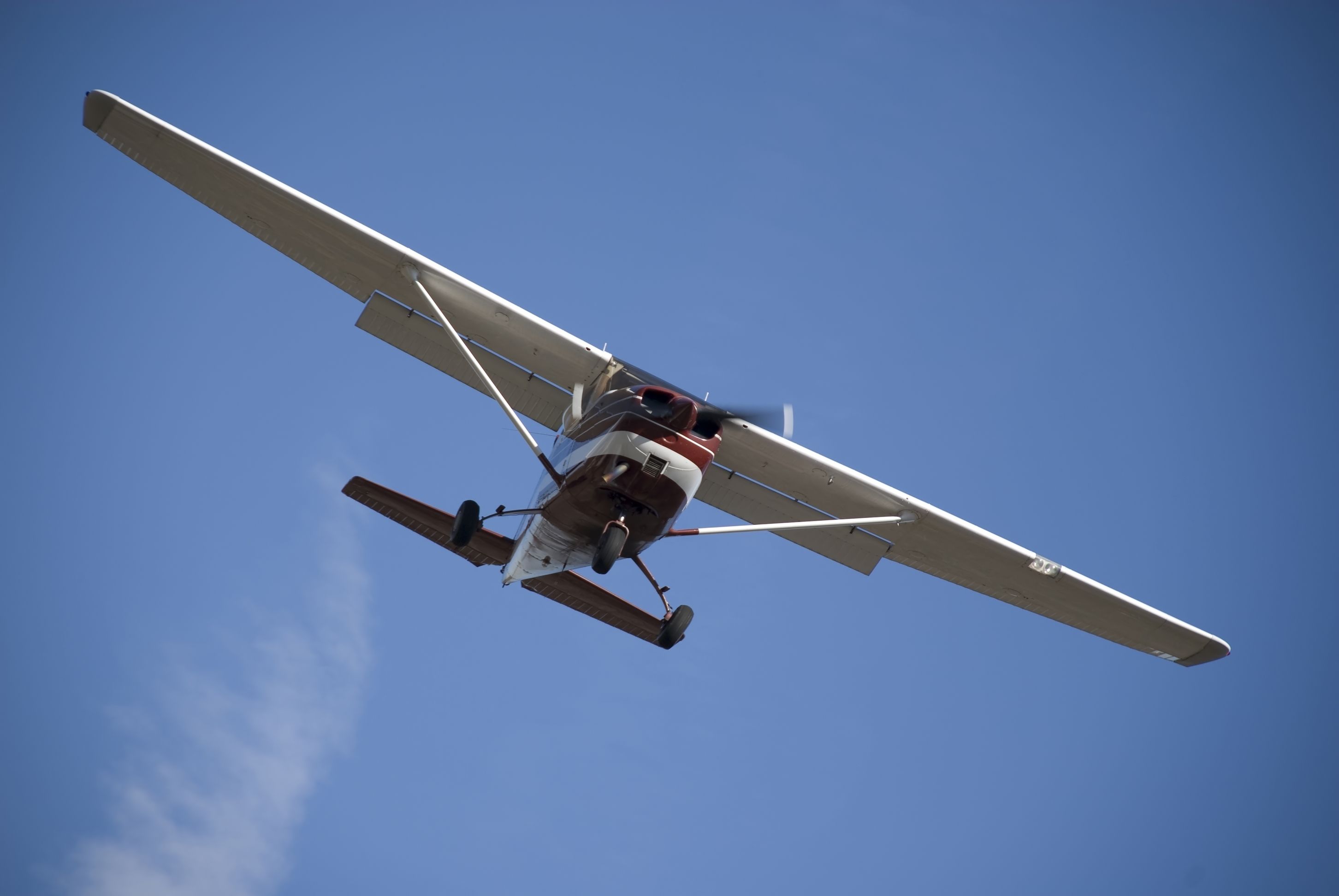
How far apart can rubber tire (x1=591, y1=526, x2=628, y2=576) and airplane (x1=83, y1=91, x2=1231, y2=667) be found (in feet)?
0.05

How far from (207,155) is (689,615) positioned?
8109 mm

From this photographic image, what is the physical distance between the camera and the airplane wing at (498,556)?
1349 cm

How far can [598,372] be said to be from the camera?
13.2 metres

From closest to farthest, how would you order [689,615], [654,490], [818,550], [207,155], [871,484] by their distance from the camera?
1. [654,490]
2. [689,615]
3. [207,155]
4. [871,484]
5. [818,550]

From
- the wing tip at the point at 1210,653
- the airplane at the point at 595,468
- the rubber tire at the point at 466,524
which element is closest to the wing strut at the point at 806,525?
the airplane at the point at 595,468

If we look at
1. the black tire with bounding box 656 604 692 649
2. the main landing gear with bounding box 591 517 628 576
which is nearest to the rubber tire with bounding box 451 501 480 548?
the main landing gear with bounding box 591 517 628 576

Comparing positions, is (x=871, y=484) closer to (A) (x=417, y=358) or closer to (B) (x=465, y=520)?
(B) (x=465, y=520)

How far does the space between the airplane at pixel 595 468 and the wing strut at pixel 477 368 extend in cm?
4

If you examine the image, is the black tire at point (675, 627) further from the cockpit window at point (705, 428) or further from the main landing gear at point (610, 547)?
the cockpit window at point (705, 428)

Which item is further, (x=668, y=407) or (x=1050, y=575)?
(x=1050, y=575)

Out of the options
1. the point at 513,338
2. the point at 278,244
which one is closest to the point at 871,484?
the point at 513,338

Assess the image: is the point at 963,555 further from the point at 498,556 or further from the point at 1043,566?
the point at 498,556

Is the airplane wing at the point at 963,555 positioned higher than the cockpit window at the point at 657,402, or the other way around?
the airplane wing at the point at 963,555

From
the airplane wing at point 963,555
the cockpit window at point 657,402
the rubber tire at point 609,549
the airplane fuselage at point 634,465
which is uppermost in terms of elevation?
the airplane wing at point 963,555
